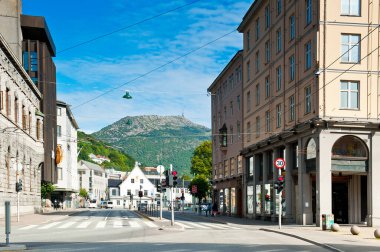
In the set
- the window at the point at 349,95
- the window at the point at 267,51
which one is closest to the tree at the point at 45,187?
the window at the point at 267,51

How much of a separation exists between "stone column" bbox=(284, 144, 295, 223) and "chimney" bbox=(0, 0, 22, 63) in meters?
31.8

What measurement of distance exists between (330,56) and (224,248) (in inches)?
671

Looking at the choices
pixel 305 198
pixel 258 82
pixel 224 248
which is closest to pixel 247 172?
pixel 258 82

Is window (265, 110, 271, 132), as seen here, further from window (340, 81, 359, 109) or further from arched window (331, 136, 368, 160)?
window (340, 81, 359, 109)

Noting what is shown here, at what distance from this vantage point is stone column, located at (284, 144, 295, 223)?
35.3 m

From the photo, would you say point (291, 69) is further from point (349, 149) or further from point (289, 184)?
point (289, 184)

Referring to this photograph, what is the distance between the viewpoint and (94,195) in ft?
511

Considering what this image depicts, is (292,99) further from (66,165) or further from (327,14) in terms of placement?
(66,165)

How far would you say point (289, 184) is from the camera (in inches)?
1404

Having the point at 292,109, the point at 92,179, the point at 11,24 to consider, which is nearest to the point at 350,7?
the point at 292,109

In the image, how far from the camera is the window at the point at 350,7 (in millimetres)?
30797

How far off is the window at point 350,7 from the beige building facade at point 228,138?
18.6 meters

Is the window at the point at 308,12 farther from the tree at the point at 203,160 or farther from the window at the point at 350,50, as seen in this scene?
the tree at the point at 203,160

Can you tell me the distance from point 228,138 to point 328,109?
81.7 feet
